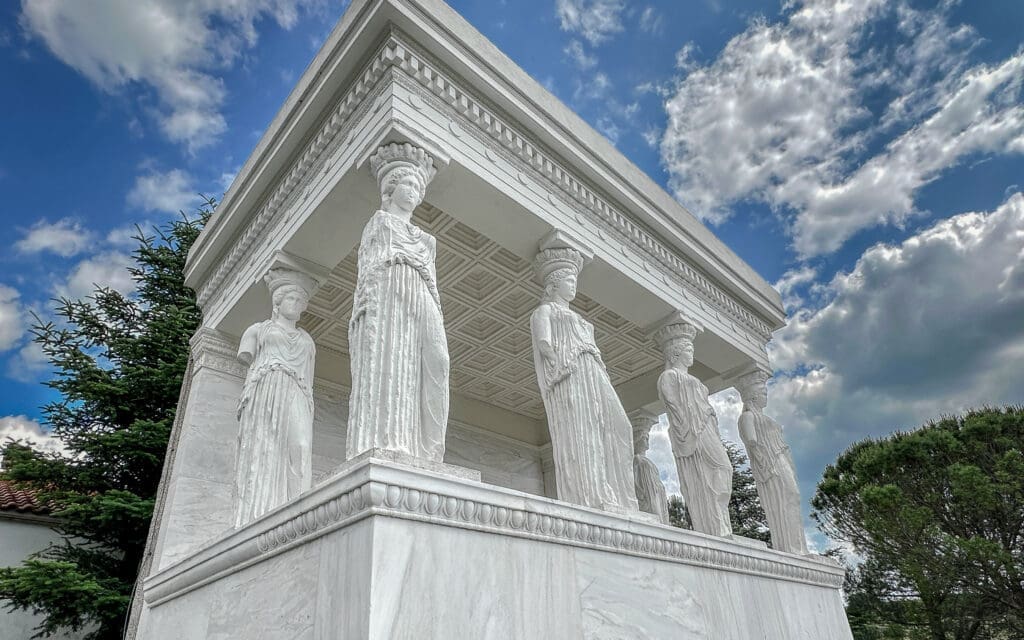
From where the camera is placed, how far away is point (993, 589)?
10891 mm

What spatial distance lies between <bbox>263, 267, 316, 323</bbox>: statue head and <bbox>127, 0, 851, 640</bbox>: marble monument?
0.02m

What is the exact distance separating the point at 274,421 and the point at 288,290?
120 cm

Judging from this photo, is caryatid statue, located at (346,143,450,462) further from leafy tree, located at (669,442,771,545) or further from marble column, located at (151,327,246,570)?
leafy tree, located at (669,442,771,545)

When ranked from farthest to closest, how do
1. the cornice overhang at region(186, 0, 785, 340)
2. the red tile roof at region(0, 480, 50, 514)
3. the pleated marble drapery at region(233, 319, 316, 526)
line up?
the red tile roof at region(0, 480, 50, 514) < the cornice overhang at region(186, 0, 785, 340) < the pleated marble drapery at region(233, 319, 316, 526)

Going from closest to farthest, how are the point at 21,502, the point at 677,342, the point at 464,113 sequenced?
the point at 464,113
the point at 677,342
the point at 21,502

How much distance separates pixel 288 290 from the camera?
192 inches

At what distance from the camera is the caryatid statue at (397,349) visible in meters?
3.08

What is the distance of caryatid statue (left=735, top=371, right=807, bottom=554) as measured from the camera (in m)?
6.53

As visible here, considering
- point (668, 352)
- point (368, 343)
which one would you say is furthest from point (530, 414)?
point (368, 343)

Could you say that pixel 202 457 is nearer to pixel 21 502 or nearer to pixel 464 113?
pixel 464 113

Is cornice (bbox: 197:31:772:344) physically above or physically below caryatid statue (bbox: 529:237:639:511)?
above

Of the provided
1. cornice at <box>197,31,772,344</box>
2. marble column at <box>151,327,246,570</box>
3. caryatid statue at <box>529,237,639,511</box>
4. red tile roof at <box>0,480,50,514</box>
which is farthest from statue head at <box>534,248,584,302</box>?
red tile roof at <box>0,480,50,514</box>

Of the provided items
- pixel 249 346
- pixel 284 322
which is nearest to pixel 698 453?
pixel 284 322

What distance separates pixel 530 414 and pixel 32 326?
750 centimetres
